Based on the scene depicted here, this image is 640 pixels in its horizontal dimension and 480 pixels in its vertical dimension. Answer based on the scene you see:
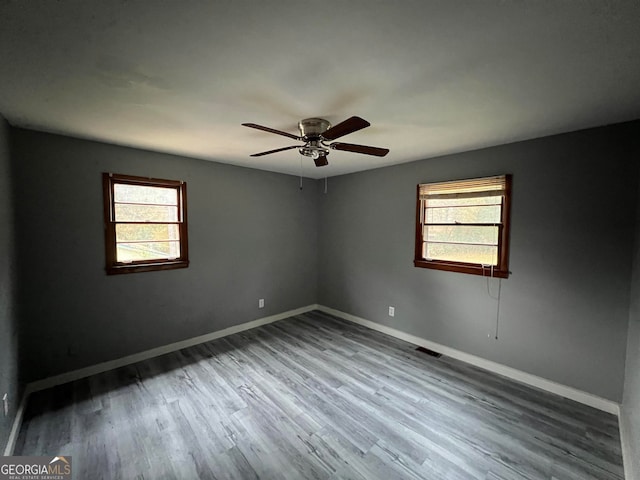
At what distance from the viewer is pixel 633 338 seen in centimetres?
193

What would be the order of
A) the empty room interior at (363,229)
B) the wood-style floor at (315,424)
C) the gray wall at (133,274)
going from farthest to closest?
the gray wall at (133,274) < the wood-style floor at (315,424) < the empty room interior at (363,229)

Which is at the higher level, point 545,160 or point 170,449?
point 545,160

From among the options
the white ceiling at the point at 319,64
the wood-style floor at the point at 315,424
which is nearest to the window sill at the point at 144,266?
the wood-style floor at the point at 315,424

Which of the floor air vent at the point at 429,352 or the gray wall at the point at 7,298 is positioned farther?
the floor air vent at the point at 429,352

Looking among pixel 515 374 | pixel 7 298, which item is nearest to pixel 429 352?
pixel 515 374

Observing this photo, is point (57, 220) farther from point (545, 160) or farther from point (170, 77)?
point (545, 160)

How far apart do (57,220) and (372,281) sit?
368cm

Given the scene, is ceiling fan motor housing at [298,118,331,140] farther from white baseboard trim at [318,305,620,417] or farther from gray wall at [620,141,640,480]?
white baseboard trim at [318,305,620,417]

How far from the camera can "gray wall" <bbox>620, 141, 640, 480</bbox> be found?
5.07 ft

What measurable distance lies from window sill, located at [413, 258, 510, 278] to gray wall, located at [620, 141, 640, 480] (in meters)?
0.87

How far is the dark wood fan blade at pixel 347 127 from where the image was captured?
1.52 meters

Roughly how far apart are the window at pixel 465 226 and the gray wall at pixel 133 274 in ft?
6.85

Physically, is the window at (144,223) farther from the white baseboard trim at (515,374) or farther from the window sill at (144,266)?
the white baseboard trim at (515,374)

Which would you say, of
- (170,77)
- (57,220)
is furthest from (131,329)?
(170,77)
